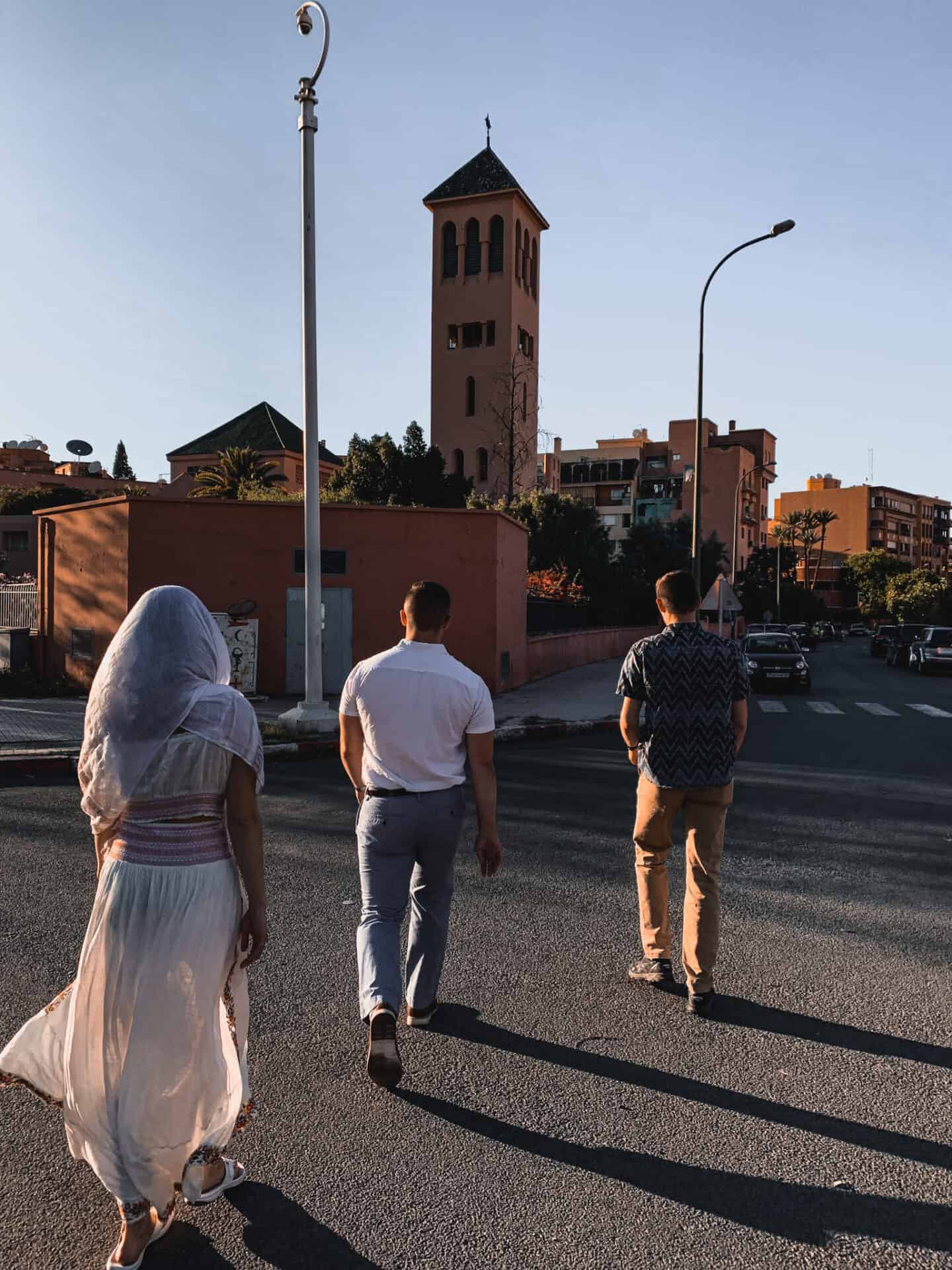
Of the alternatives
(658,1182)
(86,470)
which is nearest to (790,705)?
(658,1182)

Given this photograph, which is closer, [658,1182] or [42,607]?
[658,1182]

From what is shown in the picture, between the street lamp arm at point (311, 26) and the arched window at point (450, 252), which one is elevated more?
the arched window at point (450, 252)

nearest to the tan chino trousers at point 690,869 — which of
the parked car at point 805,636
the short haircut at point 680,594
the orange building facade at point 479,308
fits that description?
the short haircut at point 680,594

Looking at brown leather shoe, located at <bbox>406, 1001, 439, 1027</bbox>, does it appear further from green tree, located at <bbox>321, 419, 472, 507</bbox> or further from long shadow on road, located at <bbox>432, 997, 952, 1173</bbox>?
green tree, located at <bbox>321, 419, 472, 507</bbox>

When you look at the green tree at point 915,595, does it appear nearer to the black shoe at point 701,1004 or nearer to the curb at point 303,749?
the curb at point 303,749

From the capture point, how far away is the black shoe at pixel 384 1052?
342 cm

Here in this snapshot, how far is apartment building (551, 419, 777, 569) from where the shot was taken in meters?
91.4

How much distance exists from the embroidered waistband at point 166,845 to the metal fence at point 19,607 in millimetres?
17830

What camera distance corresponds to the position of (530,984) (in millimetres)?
4500

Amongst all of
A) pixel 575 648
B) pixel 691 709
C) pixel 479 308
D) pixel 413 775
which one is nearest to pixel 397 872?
pixel 413 775

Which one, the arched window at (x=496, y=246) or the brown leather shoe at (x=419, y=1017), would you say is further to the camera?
the arched window at (x=496, y=246)

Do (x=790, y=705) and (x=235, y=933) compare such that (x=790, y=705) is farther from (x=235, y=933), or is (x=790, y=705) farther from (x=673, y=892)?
(x=235, y=933)

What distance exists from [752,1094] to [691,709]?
157cm

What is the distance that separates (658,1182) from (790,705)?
18699mm
